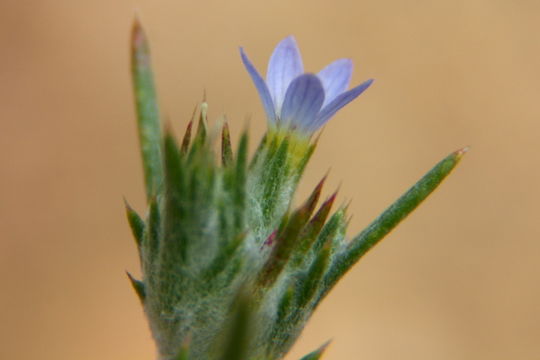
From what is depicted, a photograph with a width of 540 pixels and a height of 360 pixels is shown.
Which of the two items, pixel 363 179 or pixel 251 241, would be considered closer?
pixel 251 241

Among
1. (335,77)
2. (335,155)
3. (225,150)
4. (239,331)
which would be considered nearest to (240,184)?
(225,150)

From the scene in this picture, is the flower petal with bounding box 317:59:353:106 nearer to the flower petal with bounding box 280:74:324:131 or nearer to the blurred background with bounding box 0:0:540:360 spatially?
the flower petal with bounding box 280:74:324:131

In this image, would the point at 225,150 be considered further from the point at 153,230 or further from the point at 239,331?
the point at 239,331

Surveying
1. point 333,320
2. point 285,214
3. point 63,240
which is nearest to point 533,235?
point 333,320

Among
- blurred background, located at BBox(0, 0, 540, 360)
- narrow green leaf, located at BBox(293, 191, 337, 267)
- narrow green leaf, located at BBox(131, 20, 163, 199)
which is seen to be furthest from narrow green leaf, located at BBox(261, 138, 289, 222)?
blurred background, located at BBox(0, 0, 540, 360)

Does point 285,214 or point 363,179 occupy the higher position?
point 363,179

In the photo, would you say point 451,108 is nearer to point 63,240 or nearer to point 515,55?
point 515,55
